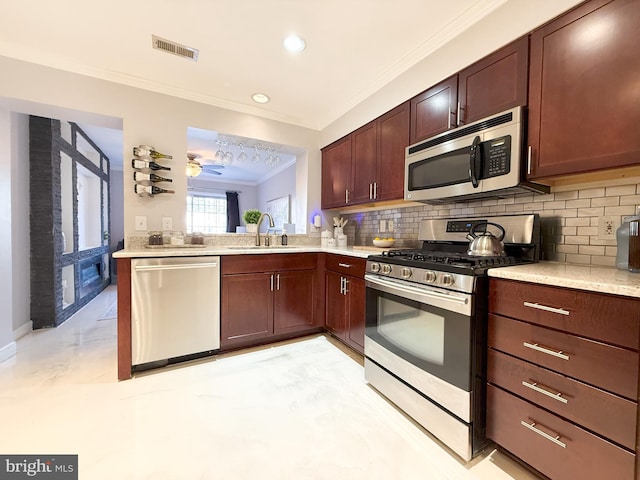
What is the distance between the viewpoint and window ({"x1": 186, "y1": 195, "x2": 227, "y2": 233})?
716cm

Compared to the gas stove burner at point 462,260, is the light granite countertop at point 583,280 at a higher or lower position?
lower

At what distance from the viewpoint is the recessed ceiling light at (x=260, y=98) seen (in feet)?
9.29

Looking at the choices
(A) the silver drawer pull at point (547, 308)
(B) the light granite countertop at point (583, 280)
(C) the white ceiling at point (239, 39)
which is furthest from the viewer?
(C) the white ceiling at point (239, 39)

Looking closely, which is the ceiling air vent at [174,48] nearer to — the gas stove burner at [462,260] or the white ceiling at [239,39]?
the white ceiling at [239,39]

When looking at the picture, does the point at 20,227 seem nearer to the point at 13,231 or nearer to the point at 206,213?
the point at 13,231

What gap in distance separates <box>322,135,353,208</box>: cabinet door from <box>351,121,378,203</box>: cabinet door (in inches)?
4.0

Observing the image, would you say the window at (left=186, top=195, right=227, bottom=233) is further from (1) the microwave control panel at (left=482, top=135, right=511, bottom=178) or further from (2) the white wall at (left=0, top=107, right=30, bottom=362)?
(1) the microwave control panel at (left=482, top=135, right=511, bottom=178)

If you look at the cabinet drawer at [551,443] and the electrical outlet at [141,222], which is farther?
the electrical outlet at [141,222]

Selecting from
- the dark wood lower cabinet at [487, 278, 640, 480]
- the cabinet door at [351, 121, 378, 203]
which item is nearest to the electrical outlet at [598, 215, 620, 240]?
the dark wood lower cabinet at [487, 278, 640, 480]

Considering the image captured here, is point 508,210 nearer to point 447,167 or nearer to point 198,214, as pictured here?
point 447,167

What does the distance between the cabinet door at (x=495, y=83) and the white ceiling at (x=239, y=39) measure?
1.06 ft

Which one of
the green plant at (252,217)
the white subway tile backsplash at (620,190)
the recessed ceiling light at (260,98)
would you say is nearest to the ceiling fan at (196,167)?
the green plant at (252,217)

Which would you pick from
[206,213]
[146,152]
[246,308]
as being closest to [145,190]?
[146,152]

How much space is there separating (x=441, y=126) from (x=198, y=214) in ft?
22.3
